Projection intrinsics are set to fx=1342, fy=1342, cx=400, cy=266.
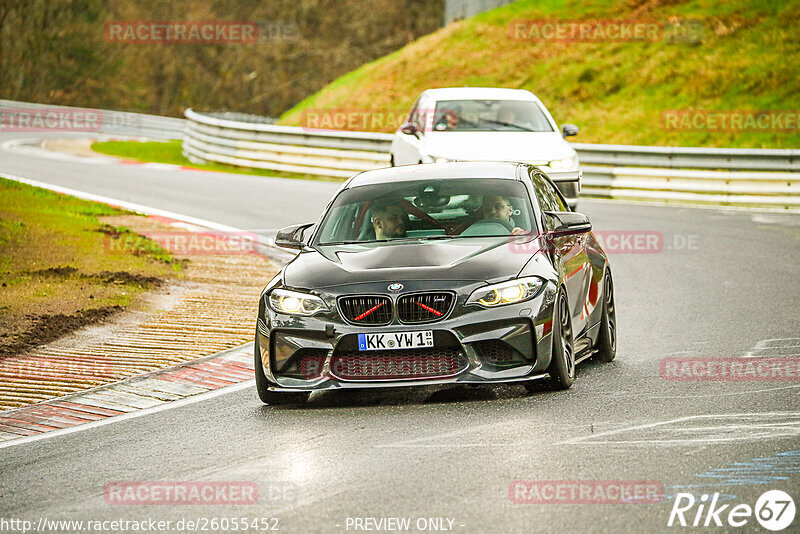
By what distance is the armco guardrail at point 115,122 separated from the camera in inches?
1628

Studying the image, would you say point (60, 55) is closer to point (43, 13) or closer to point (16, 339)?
point (43, 13)

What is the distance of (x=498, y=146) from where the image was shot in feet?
59.2

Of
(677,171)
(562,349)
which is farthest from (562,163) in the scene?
(562,349)

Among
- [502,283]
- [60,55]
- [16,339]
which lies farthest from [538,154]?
[60,55]

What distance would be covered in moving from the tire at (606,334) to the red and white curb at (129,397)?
2.62 meters

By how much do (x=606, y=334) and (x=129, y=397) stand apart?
3.53 meters

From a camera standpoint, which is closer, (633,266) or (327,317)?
(327,317)

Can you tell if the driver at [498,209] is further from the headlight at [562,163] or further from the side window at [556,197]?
the headlight at [562,163]

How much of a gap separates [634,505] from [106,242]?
1208cm

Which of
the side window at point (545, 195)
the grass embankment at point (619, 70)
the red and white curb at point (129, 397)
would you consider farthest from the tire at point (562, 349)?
the grass embankment at point (619, 70)

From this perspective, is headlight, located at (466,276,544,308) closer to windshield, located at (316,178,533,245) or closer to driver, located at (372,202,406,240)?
windshield, located at (316,178,533,245)

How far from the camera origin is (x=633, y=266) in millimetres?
15820

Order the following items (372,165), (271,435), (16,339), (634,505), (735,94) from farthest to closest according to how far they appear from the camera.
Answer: (735,94), (372,165), (16,339), (271,435), (634,505)

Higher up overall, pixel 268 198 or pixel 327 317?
pixel 327 317
